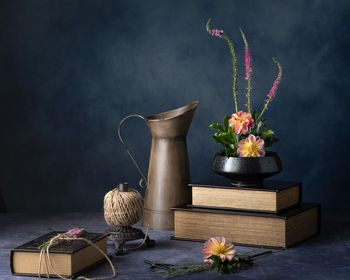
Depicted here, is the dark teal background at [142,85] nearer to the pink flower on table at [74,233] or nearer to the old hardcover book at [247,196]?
the old hardcover book at [247,196]

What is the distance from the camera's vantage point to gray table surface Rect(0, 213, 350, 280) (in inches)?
A: 64.1

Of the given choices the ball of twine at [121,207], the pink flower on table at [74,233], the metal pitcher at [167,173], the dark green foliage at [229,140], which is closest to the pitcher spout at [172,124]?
the metal pitcher at [167,173]

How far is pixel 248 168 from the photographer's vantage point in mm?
1935

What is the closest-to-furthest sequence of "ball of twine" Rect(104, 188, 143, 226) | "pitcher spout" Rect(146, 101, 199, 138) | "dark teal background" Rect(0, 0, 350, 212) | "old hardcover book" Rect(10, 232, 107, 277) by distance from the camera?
"old hardcover book" Rect(10, 232, 107, 277)
"ball of twine" Rect(104, 188, 143, 226)
"pitcher spout" Rect(146, 101, 199, 138)
"dark teal background" Rect(0, 0, 350, 212)

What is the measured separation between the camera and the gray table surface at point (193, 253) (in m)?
1.63

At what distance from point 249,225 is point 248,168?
0.18 m

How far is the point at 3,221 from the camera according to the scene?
2287 mm

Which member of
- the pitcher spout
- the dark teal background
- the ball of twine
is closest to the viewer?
the ball of twine

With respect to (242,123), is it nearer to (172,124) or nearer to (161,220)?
(172,124)

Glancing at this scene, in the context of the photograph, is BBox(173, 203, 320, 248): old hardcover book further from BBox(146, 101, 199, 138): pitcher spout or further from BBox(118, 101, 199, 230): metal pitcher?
BBox(146, 101, 199, 138): pitcher spout

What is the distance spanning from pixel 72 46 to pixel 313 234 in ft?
4.07

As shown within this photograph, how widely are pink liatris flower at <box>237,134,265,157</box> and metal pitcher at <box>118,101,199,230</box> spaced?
0.97ft

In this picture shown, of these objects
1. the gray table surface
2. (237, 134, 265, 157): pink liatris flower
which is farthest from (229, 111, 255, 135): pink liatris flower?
the gray table surface

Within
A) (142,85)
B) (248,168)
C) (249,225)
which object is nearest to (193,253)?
(249,225)
